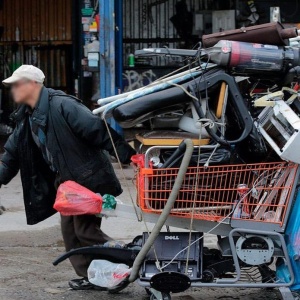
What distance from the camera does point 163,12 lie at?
12.2 metres

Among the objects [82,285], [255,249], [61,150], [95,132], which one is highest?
[95,132]

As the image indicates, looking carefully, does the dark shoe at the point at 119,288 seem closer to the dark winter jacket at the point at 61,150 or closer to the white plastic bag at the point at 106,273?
the white plastic bag at the point at 106,273

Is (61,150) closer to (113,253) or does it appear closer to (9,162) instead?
(9,162)

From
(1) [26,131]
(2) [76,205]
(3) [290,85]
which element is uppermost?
(3) [290,85]

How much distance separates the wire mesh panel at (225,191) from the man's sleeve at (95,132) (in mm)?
459

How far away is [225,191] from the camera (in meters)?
5.21

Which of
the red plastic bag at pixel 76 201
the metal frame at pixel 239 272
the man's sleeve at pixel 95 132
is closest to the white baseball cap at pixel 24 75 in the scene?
the man's sleeve at pixel 95 132

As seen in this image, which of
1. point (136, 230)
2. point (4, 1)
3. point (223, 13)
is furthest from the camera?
point (4, 1)

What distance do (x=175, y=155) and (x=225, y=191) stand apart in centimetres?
40

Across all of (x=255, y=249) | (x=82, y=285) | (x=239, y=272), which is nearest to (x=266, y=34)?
(x=255, y=249)

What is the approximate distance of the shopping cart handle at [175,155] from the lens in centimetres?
510

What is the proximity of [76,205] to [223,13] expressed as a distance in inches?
285

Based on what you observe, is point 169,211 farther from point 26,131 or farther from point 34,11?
point 34,11

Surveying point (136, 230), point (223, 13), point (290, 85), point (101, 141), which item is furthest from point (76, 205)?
point (223, 13)
